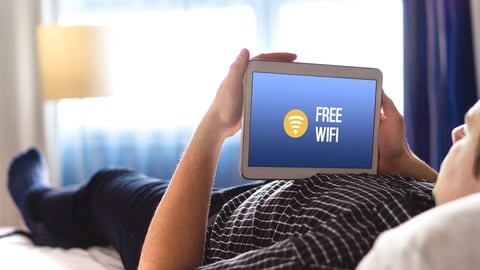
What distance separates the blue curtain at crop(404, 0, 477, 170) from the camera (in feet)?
7.88

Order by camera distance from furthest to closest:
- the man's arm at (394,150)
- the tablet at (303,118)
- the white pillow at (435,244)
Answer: the man's arm at (394,150) < the tablet at (303,118) < the white pillow at (435,244)

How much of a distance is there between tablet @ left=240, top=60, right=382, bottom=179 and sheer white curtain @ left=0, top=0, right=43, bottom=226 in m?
2.23

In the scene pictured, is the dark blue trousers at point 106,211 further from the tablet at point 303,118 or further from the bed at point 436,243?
the bed at point 436,243

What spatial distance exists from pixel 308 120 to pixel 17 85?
90.5 inches

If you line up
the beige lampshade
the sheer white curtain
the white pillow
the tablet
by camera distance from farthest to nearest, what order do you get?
the sheer white curtain → the beige lampshade → the tablet → the white pillow

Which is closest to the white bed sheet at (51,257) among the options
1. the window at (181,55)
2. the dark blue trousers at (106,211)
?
the dark blue trousers at (106,211)

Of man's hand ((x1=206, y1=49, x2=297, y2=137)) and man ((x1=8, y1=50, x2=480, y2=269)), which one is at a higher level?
man's hand ((x1=206, y1=49, x2=297, y2=137))

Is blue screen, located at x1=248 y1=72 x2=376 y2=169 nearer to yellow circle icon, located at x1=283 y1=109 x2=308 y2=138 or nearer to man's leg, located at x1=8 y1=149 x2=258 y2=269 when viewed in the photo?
yellow circle icon, located at x1=283 y1=109 x2=308 y2=138

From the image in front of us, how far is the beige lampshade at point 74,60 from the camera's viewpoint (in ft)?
7.68

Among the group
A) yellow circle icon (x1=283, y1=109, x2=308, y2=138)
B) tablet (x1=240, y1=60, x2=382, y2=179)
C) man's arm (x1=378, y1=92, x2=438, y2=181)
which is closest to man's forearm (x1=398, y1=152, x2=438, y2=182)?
man's arm (x1=378, y1=92, x2=438, y2=181)

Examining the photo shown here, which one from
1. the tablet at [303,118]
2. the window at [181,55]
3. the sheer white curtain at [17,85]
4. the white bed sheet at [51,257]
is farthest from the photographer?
the sheer white curtain at [17,85]

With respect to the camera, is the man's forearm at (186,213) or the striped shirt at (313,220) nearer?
the striped shirt at (313,220)

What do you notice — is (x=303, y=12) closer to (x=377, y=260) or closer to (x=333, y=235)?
(x=333, y=235)

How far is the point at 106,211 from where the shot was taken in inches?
60.3
